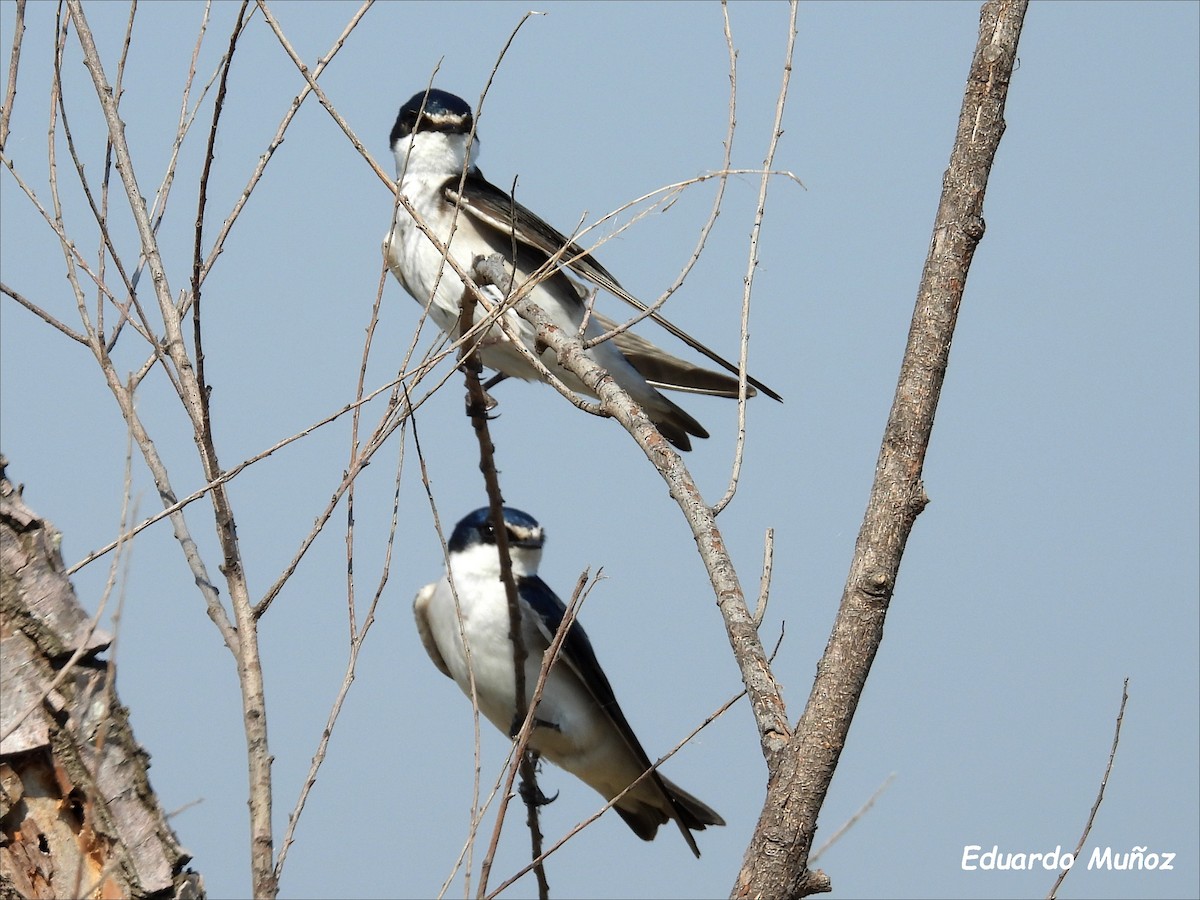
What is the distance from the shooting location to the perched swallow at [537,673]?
6574 millimetres

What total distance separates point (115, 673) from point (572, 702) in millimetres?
4788

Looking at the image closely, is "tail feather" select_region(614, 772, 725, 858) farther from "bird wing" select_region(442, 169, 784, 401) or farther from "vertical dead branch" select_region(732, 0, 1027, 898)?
"vertical dead branch" select_region(732, 0, 1027, 898)

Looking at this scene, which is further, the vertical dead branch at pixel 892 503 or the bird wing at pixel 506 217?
the bird wing at pixel 506 217

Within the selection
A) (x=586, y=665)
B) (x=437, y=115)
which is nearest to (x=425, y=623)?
(x=586, y=665)

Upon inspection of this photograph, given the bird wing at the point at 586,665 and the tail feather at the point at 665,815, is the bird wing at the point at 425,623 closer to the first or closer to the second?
the bird wing at the point at 586,665

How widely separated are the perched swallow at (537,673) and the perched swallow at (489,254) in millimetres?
935

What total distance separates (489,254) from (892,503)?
389cm

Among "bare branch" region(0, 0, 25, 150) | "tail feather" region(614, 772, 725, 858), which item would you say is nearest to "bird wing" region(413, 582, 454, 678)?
"tail feather" region(614, 772, 725, 858)

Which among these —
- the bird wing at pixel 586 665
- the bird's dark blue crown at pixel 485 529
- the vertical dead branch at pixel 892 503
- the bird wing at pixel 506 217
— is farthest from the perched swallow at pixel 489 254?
the vertical dead branch at pixel 892 503

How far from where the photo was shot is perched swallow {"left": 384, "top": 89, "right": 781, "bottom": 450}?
609 centimetres

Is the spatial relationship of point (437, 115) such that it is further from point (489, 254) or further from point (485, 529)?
point (485, 529)

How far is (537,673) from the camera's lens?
6707 millimetres

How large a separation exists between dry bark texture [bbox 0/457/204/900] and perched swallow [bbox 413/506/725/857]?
420 cm

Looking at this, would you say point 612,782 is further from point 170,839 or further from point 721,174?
point 170,839
